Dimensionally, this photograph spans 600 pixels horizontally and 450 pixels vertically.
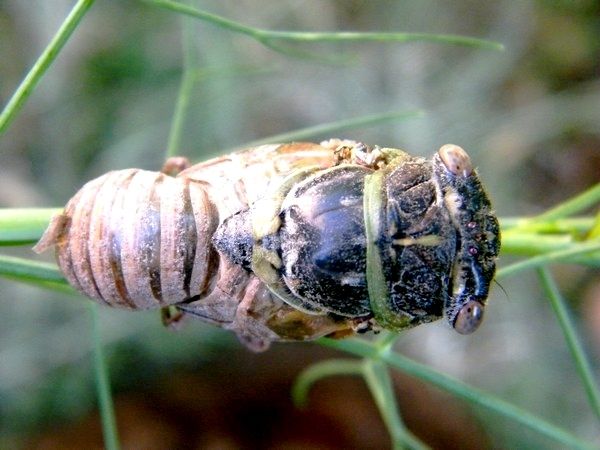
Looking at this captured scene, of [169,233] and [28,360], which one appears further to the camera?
[28,360]

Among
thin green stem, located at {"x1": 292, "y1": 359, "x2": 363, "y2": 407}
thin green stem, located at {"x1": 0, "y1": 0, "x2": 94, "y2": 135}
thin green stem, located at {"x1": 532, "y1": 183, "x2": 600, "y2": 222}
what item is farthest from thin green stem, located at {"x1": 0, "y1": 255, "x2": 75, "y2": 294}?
thin green stem, located at {"x1": 532, "y1": 183, "x2": 600, "y2": 222}

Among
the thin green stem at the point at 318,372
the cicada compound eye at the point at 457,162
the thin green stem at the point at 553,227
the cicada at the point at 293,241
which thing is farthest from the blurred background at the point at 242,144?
the cicada compound eye at the point at 457,162

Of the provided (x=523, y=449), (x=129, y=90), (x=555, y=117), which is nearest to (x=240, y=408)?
(x=523, y=449)

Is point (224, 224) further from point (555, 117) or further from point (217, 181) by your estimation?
point (555, 117)

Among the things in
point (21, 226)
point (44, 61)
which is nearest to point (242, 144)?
point (21, 226)

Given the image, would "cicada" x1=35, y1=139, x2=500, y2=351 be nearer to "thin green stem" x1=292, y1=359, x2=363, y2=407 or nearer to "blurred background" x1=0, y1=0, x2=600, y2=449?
"thin green stem" x1=292, y1=359, x2=363, y2=407

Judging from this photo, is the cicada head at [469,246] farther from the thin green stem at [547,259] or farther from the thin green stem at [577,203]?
the thin green stem at [577,203]
